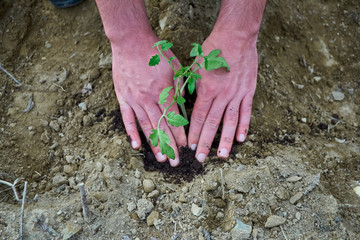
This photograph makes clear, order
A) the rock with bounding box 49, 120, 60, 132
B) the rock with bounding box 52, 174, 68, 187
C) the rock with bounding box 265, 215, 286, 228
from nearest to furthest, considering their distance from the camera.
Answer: the rock with bounding box 265, 215, 286, 228, the rock with bounding box 52, 174, 68, 187, the rock with bounding box 49, 120, 60, 132

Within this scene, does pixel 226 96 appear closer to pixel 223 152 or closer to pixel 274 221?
pixel 223 152

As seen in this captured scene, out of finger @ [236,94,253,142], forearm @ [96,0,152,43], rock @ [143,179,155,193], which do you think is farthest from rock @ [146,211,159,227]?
forearm @ [96,0,152,43]

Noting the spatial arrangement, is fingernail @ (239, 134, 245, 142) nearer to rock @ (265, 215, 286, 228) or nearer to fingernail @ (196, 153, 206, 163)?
fingernail @ (196, 153, 206, 163)

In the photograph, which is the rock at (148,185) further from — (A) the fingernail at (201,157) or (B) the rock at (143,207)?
(A) the fingernail at (201,157)

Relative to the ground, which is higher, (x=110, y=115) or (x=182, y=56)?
(x=182, y=56)

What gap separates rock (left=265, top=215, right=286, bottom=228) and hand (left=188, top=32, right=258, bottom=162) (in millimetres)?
521

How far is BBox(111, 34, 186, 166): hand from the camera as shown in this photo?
2.20 metres

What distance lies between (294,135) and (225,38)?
Result: 2.58 ft

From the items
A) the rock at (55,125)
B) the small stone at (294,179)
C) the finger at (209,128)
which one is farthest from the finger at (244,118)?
the rock at (55,125)

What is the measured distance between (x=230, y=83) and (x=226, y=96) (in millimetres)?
88

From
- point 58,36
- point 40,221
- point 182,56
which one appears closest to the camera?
point 40,221

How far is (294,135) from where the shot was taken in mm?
2271

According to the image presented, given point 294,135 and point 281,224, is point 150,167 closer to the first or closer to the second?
point 281,224

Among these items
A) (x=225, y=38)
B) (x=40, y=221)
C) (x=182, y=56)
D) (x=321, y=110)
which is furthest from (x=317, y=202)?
(x=40, y=221)
